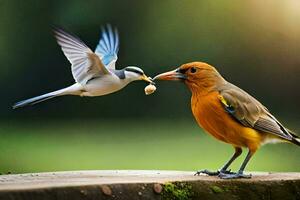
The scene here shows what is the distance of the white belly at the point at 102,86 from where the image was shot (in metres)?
3.77

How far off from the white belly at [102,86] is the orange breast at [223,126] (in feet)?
1.86

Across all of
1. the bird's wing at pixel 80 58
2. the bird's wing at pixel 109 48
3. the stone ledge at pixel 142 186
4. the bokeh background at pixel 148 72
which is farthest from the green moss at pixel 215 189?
the bokeh background at pixel 148 72

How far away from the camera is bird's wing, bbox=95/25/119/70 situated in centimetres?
433

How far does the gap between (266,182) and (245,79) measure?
598 cm

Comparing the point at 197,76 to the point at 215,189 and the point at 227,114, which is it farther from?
the point at 215,189

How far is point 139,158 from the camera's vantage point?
8.03 m

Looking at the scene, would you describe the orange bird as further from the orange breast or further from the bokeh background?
the bokeh background

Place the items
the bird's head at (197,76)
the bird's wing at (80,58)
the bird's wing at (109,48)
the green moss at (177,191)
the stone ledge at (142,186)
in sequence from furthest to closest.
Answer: the bird's wing at (109,48) → the bird's wing at (80,58) → the bird's head at (197,76) → the green moss at (177,191) → the stone ledge at (142,186)

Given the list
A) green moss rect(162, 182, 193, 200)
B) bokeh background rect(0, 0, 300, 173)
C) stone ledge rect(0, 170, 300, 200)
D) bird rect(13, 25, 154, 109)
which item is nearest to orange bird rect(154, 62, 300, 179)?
stone ledge rect(0, 170, 300, 200)

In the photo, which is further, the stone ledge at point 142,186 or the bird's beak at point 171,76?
the bird's beak at point 171,76

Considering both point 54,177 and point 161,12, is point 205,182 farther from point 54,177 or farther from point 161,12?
point 161,12

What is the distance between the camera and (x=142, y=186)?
297cm

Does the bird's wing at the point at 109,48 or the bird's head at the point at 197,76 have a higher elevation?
the bird's head at the point at 197,76

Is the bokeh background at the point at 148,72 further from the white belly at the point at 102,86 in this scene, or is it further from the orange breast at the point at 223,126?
the orange breast at the point at 223,126
